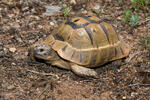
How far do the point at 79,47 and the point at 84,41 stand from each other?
133 mm

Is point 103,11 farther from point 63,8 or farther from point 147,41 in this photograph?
point 147,41

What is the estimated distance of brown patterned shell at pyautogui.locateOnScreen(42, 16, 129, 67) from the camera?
365 centimetres

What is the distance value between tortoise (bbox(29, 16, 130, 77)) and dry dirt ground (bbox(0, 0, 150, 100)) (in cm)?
18

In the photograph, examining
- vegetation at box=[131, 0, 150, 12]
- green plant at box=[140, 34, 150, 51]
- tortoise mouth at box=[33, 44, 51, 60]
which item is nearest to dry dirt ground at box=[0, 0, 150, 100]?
green plant at box=[140, 34, 150, 51]

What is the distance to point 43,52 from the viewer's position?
3654mm

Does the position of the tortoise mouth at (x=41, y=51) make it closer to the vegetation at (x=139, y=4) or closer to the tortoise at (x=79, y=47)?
the tortoise at (x=79, y=47)

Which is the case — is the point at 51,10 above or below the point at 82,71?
above

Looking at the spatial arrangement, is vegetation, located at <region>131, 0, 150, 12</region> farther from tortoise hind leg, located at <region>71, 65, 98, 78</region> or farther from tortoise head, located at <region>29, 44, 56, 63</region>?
tortoise head, located at <region>29, 44, 56, 63</region>

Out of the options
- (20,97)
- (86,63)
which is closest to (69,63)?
(86,63)

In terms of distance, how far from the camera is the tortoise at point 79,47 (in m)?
3.64

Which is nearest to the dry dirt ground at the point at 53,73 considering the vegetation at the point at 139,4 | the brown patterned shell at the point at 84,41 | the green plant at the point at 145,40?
the green plant at the point at 145,40

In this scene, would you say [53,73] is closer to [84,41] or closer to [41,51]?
[41,51]

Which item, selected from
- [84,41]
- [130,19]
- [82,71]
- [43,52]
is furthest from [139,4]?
[43,52]

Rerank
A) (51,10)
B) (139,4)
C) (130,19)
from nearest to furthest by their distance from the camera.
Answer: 1. (130,19)
2. (51,10)
3. (139,4)
